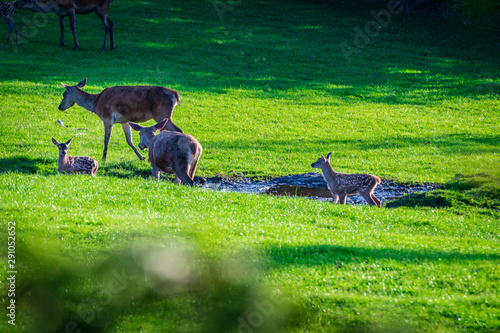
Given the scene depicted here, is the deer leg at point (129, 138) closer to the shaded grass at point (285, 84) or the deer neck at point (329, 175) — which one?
the shaded grass at point (285, 84)

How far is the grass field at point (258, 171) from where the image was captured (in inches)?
276

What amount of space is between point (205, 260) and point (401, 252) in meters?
2.79

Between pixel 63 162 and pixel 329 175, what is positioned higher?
pixel 329 175

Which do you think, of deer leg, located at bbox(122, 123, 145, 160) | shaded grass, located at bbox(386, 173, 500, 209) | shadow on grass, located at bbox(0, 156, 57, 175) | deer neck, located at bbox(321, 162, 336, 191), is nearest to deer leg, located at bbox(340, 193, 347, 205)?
deer neck, located at bbox(321, 162, 336, 191)

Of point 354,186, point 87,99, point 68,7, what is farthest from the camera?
point 68,7

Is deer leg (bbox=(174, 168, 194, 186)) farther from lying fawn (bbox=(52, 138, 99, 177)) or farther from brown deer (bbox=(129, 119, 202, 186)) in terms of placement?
lying fawn (bbox=(52, 138, 99, 177))

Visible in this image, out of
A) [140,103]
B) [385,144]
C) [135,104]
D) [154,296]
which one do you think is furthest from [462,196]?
[135,104]

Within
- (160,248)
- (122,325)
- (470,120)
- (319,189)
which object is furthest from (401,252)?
(470,120)

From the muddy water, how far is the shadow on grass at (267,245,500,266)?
5.37 m

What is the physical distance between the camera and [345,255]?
8102mm

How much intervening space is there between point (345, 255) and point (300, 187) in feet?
21.6

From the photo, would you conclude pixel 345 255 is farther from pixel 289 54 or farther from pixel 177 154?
pixel 289 54

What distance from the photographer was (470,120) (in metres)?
22.5

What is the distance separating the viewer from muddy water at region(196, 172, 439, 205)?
14.1 meters
